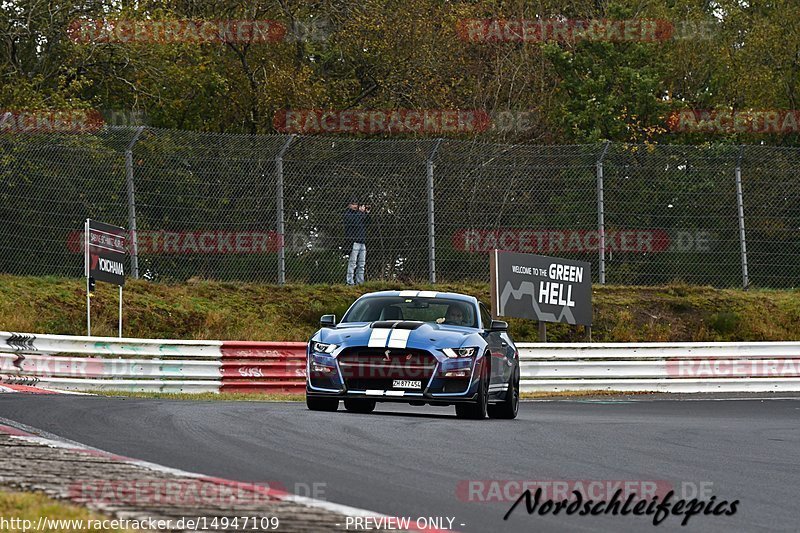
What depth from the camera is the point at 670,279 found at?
85.1 feet

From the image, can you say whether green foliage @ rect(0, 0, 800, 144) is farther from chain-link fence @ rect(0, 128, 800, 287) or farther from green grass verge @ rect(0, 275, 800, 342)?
chain-link fence @ rect(0, 128, 800, 287)

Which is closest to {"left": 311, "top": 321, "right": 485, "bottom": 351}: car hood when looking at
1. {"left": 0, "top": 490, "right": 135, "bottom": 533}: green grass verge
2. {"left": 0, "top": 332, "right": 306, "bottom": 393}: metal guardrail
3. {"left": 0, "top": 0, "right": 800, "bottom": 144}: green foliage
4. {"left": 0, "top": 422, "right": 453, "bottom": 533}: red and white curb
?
{"left": 0, "top": 422, "right": 453, "bottom": 533}: red and white curb

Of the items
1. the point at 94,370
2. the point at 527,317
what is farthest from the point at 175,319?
the point at 527,317

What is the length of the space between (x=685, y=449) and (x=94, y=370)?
35.6 ft

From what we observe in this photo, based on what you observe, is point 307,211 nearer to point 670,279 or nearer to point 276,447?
point 670,279

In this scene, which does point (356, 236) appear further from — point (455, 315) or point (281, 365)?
point (455, 315)

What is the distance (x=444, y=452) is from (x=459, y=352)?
167 inches

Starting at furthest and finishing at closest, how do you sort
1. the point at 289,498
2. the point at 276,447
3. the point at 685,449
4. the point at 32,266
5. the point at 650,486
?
the point at 32,266 < the point at 685,449 < the point at 276,447 < the point at 650,486 < the point at 289,498

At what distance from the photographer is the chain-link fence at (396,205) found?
75.5ft

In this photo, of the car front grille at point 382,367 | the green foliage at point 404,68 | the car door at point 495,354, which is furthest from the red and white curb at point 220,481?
the green foliage at point 404,68

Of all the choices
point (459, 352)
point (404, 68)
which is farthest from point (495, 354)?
point (404, 68)

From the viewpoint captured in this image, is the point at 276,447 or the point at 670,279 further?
the point at 670,279

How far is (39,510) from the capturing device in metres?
5.84

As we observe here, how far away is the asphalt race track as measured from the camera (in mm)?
7227
